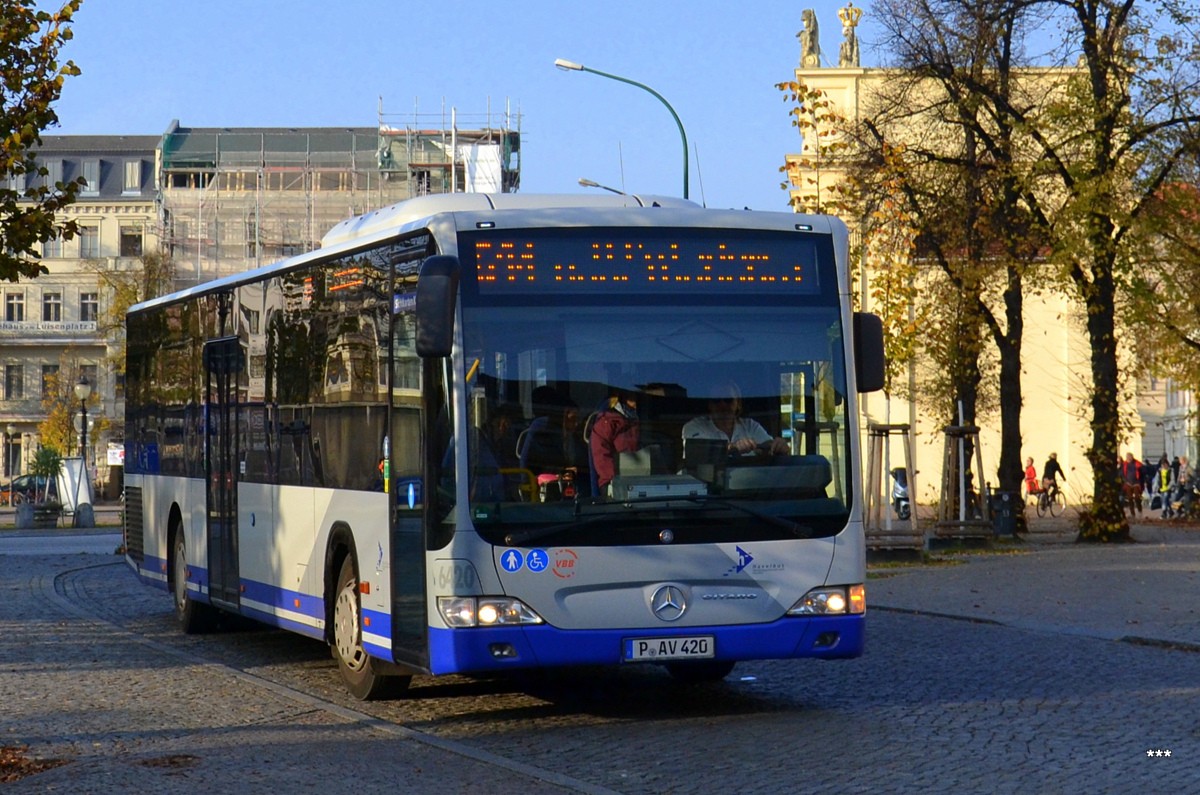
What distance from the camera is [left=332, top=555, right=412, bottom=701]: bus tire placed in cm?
1213

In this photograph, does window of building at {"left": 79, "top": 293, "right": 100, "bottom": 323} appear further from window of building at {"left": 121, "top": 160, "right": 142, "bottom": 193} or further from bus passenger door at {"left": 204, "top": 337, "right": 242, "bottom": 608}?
bus passenger door at {"left": 204, "top": 337, "right": 242, "bottom": 608}

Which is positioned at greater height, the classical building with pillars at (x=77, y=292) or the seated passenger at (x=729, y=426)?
the classical building with pillars at (x=77, y=292)

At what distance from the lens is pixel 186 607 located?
57.7 feet

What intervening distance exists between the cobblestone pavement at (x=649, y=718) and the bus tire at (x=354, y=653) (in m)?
0.14

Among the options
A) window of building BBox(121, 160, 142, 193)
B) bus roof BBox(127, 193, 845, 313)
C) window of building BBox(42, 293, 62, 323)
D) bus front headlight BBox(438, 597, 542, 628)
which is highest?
window of building BBox(121, 160, 142, 193)

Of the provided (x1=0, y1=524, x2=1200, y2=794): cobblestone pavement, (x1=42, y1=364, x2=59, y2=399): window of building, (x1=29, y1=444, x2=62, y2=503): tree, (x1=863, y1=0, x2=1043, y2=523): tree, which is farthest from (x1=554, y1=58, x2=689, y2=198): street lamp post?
(x1=42, y1=364, x2=59, y2=399): window of building

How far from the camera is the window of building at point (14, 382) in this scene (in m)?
102

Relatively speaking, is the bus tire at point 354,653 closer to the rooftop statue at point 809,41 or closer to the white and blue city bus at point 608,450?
the white and blue city bus at point 608,450

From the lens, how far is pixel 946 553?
29.8 meters

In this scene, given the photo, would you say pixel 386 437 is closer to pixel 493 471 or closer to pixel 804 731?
pixel 493 471

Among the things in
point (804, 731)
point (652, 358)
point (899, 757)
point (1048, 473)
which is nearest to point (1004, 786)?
point (899, 757)

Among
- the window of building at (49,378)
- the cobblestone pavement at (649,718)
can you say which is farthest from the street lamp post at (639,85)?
the window of building at (49,378)

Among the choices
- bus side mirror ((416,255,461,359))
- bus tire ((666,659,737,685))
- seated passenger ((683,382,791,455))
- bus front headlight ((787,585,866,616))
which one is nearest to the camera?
bus side mirror ((416,255,461,359))

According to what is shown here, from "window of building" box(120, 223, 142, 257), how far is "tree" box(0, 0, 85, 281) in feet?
306
